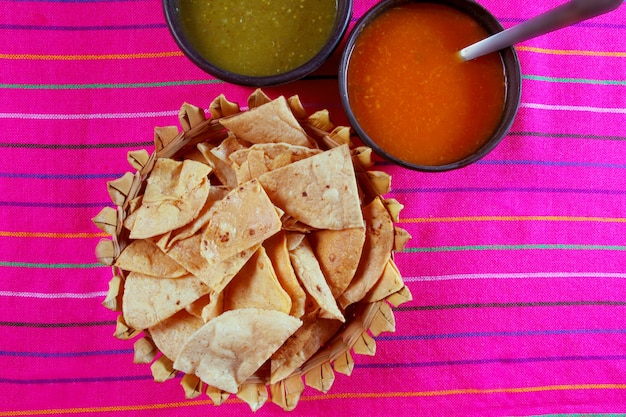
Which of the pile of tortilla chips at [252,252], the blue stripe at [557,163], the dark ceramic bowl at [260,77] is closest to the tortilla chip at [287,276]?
the pile of tortilla chips at [252,252]

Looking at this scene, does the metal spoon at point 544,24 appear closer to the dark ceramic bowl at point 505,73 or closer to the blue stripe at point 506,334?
the dark ceramic bowl at point 505,73

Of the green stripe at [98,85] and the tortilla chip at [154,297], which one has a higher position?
the green stripe at [98,85]

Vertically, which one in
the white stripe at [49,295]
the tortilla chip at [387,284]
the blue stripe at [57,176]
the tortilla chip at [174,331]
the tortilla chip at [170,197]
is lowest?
the white stripe at [49,295]

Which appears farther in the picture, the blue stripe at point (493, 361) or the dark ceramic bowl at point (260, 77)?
the blue stripe at point (493, 361)

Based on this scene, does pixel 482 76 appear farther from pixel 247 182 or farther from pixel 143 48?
pixel 143 48

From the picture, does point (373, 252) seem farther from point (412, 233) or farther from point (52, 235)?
point (52, 235)

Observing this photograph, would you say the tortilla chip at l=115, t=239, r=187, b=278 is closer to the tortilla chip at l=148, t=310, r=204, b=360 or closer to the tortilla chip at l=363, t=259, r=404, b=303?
the tortilla chip at l=148, t=310, r=204, b=360
